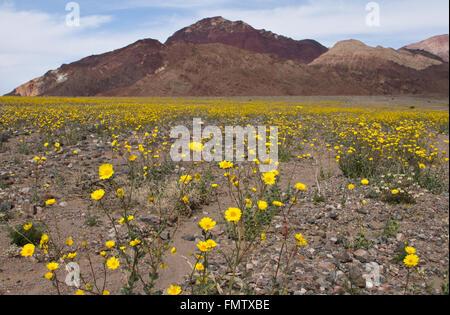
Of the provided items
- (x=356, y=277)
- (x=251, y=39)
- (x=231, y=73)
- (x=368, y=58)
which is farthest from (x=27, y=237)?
(x=251, y=39)

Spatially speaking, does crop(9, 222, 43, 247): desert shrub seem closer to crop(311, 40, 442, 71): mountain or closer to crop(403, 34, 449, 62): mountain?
crop(311, 40, 442, 71): mountain

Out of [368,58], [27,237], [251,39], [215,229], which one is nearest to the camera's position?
[27,237]

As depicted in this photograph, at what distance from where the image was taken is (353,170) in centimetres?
581

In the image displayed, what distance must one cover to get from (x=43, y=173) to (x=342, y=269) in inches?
220

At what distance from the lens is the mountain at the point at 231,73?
59844 mm

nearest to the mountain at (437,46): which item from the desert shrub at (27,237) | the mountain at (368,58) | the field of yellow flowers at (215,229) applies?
the mountain at (368,58)

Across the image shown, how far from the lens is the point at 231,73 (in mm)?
61688

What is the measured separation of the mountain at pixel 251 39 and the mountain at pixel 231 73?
3409 cm

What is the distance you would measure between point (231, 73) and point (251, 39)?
60.6 m

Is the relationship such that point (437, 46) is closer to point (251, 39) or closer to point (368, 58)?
point (368, 58)

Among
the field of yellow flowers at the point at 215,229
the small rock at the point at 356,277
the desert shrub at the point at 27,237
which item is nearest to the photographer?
the field of yellow flowers at the point at 215,229

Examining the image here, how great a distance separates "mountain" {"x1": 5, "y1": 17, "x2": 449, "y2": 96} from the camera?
59844 mm

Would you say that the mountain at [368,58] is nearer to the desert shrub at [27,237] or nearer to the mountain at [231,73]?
the mountain at [231,73]

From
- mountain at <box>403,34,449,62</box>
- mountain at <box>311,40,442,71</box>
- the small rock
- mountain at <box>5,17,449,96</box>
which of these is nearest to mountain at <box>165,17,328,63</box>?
mountain at <box>311,40,442,71</box>
